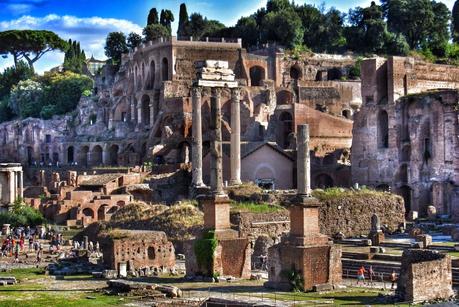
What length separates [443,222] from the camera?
51.3m

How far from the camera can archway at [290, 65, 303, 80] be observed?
268 ft

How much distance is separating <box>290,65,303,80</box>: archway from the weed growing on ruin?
51789 millimetres

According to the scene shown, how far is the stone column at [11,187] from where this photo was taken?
56.5m

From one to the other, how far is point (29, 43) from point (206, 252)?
257 feet

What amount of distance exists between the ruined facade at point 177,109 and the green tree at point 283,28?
141 inches

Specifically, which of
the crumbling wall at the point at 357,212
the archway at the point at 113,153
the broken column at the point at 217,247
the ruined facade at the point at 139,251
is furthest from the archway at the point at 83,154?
the broken column at the point at 217,247

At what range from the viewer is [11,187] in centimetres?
5738

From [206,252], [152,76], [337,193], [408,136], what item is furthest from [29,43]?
[206,252]

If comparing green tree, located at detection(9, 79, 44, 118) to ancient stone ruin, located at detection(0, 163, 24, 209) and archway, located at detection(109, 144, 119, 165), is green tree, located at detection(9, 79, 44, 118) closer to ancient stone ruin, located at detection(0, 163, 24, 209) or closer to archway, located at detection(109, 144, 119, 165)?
archway, located at detection(109, 144, 119, 165)

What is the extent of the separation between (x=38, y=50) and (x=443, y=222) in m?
65.8

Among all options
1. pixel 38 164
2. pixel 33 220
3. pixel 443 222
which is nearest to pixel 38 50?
pixel 38 164

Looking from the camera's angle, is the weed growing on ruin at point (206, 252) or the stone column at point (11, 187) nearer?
the weed growing on ruin at point (206, 252)

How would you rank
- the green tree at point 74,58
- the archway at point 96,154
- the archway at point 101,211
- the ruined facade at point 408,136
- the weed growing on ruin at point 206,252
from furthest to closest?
the green tree at point 74,58, the archway at point 96,154, the ruined facade at point 408,136, the archway at point 101,211, the weed growing on ruin at point 206,252

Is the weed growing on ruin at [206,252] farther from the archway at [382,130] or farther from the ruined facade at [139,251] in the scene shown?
the archway at [382,130]
